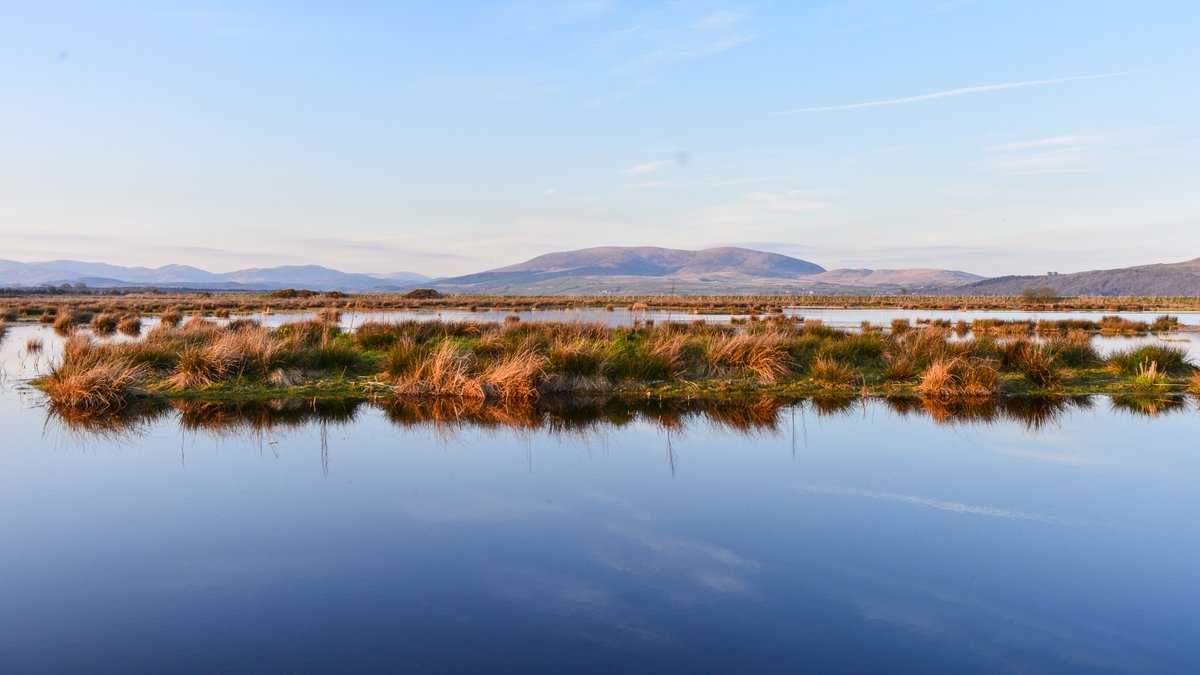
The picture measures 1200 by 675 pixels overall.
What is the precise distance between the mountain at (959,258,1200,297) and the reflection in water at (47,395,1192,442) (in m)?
166

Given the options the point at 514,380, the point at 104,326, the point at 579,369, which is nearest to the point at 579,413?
the point at 514,380

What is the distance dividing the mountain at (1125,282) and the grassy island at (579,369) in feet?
→ 535

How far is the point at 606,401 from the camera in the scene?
44.2 ft

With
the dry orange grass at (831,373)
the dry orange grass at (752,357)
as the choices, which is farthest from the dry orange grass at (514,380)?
the dry orange grass at (831,373)

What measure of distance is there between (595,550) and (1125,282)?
203295 mm

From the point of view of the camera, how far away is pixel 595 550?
6.11m

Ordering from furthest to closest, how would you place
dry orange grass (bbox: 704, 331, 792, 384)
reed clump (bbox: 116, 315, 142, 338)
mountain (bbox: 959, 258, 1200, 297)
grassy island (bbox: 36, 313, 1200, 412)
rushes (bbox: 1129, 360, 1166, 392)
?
mountain (bbox: 959, 258, 1200, 297), reed clump (bbox: 116, 315, 142, 338), dry orange grass (bbox: 704, 331, 792, 384), rushes (bbox: 1129, 360, 1166, 392), grassy island (bbox: 36, 313, 1200, 412)

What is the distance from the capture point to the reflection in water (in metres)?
11.1

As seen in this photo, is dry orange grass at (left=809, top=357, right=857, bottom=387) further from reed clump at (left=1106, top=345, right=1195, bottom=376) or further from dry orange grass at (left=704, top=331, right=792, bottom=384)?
reed clump at (left=1106, top=345, right=1195, bottom=376)

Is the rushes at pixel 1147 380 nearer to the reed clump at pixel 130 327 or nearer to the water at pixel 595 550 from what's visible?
the water at pixel 595 550

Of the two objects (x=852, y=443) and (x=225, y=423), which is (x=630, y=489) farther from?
(x=225, y=423)

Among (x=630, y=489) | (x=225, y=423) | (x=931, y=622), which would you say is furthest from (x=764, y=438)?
(x=225, y=423)

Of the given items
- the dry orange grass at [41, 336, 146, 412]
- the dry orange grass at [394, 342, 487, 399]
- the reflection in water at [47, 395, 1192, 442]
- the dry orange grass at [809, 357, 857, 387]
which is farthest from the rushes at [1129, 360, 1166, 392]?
the dry orange grass at [41, 336, 146, 412]

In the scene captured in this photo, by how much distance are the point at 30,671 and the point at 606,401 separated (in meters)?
9.78
